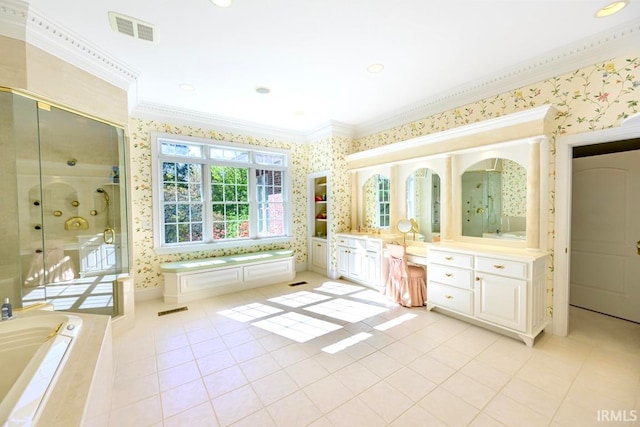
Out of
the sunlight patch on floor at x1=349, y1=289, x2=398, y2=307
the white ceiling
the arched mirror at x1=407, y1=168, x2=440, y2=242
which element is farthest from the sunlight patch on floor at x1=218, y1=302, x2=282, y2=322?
the white ceiling

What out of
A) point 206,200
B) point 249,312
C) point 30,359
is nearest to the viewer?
point 30,359

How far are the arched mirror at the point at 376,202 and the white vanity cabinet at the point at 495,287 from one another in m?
1.46

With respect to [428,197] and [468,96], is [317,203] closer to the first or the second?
[428,197]

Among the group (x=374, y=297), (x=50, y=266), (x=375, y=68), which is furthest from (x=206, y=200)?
(x=375, y=68)

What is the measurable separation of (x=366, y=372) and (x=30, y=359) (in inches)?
91.8

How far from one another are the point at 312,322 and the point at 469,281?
1.86m

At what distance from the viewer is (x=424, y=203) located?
3.86 meters

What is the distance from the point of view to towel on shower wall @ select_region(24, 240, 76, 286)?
2.35 metres

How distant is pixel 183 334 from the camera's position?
279 centimetres

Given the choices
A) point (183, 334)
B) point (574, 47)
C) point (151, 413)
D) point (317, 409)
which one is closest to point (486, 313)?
point (317, 409)

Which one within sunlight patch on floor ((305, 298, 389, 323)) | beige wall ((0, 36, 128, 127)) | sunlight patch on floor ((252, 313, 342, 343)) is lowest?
sunlight patch on floor ((252, 313, 342, 343))

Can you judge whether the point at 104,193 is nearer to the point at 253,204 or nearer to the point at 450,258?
the point at 253,204

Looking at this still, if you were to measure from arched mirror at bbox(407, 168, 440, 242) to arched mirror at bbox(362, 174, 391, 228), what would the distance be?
448 millimetres

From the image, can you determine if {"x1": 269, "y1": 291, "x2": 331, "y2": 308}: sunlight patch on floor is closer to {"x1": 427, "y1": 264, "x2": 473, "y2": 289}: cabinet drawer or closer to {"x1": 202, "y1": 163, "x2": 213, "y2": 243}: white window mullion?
{"x1": 427, "y1": 264, "x2": 473, "y2": 289}: cabinet drawer
